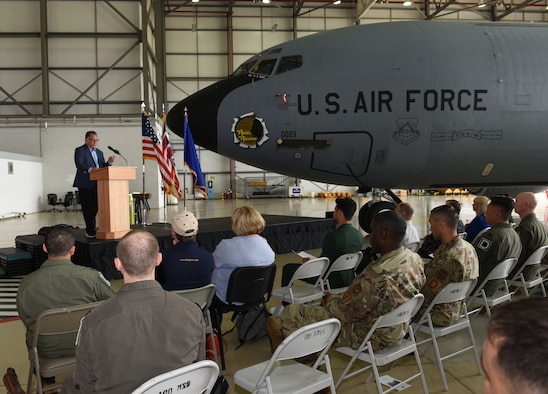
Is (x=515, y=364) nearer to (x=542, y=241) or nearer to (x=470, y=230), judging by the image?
(x=542, y=241)

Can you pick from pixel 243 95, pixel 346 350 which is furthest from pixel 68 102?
pixel 346 350

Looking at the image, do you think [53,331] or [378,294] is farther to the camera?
[378,294]

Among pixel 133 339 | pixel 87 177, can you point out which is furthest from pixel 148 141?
pixel 133 339

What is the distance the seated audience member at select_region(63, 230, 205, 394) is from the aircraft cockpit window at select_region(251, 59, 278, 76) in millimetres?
5430

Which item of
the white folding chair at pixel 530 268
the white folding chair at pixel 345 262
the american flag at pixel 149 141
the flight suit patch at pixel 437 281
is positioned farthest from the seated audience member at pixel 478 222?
the american flag at pixel 149 141

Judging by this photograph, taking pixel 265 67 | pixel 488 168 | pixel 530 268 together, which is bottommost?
pixel 530 268

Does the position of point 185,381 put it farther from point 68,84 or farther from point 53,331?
point 68,84

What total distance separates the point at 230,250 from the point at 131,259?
206 cm

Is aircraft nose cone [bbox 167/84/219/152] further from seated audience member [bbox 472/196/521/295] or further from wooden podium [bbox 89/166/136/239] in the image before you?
seated audience member [bbox 472/196/521/295]

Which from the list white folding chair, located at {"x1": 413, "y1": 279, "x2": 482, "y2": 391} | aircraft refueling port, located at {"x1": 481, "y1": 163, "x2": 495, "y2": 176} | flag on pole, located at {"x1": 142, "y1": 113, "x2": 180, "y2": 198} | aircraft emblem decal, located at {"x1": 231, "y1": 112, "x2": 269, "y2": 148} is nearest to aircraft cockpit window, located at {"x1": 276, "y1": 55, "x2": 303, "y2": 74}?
aircraft emblem decal, located at {"x1": 231, "y1": 112, "x2": 269, "y2": 148}

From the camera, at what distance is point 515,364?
1021 mm

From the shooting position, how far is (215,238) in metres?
8.94

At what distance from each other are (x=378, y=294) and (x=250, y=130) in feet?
13.9

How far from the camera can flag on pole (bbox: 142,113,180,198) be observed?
9016 mm
